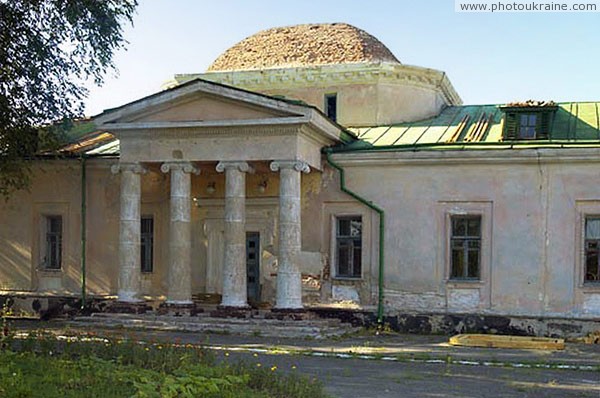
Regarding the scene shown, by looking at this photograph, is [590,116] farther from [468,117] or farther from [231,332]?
[231,332]

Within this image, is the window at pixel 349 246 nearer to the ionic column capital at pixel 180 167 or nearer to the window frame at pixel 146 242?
the ionic column capital at pixel 180 167

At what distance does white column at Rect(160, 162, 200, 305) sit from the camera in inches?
683

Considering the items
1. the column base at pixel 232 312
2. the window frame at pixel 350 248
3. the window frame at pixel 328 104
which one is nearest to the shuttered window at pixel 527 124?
the window frame at pixel 350 248

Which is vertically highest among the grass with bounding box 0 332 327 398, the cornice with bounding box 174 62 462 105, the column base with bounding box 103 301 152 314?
the cornice with bounding box 174 62 462 105

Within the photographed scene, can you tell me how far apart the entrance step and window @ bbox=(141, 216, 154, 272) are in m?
2.45

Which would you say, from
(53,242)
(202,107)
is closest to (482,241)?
(202,107)

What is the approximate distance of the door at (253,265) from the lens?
62.6 feet

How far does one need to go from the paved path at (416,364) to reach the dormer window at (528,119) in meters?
5.20

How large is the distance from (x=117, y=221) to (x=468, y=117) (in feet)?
32.1

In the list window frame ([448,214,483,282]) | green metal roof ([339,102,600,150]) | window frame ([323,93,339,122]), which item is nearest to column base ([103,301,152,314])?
green metal roof ([339,102,600,150])

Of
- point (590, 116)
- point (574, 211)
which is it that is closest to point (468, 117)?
point (590, 116)

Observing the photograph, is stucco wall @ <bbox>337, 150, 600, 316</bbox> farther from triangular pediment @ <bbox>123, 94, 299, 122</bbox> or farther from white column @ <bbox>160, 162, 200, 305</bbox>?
white column @ <bbox>160, 162, 200, 305</bbox>

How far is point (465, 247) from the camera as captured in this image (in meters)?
17.3

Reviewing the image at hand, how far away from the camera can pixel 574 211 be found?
648 inches
